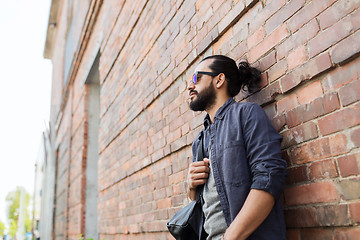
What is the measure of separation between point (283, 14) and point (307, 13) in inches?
6.9

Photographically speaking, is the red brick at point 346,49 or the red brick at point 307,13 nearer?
the red brick at point 346,49

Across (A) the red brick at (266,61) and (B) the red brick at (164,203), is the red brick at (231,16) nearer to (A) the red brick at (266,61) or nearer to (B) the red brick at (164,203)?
(A) the red brick at (266,61)

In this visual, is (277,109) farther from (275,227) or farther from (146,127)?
(146,127)

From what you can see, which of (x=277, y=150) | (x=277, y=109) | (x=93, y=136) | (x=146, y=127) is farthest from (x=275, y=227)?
(x=93, y=136)

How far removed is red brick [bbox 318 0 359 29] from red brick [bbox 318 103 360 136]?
0.40m

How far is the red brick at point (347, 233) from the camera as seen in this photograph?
1260 mm

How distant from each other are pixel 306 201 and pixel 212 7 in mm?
1547

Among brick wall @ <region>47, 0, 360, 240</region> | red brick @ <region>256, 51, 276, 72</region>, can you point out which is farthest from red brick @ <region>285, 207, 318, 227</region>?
red brick @ <region>256, 51, 276, 72</region>

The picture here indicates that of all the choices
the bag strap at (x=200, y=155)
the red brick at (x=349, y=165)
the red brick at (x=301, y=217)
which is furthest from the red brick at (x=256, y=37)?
the red brick at (x=301, y=217)

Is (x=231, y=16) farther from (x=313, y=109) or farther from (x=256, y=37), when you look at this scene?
(x=313, y=109)

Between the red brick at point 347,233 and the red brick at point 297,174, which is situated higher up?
the red brick at point 297,174

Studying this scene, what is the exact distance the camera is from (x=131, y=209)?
3781 mm

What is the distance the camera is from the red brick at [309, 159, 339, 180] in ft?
4.53

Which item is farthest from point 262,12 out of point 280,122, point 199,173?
point 199,173
